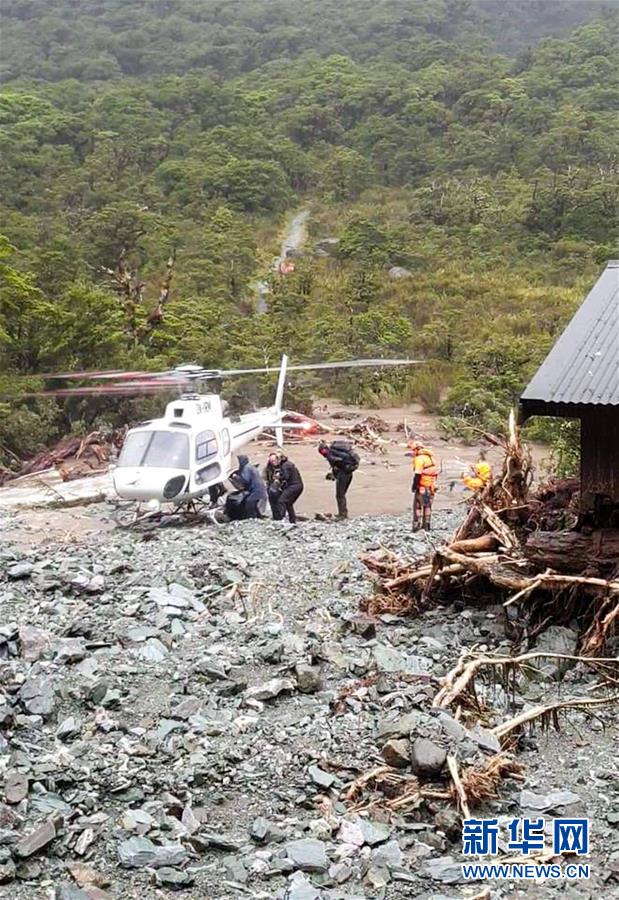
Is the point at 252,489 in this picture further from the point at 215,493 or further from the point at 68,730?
the point at 68,730

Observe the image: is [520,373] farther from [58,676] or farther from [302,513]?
[58,676]

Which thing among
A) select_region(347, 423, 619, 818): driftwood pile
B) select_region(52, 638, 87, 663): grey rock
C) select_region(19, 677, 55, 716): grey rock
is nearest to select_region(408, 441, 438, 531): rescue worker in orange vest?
select_region(347, 423, 619, 818): driftwood pile

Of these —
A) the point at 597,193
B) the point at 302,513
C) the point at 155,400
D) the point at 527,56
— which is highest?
the point at 527,56

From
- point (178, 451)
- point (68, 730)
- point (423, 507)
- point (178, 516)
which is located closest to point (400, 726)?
point (68, 730)

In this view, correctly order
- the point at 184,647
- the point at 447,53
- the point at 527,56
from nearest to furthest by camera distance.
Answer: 1. the point at 184,647
2. the point at 527,56
3. the point at 447,53

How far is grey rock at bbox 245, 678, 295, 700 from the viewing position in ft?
23.2

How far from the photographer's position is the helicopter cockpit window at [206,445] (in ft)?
46.2

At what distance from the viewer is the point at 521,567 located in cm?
847

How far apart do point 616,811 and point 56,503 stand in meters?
12.6

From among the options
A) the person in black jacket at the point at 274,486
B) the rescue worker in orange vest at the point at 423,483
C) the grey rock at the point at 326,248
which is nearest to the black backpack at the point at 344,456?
the person in black jacket at the point at 274,486

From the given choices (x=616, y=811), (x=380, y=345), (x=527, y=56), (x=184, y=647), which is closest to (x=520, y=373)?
(x=380, y=345)

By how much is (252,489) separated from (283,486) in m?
0.55

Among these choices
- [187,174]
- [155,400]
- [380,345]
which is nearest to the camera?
[155,400]

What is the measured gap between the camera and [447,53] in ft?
259
